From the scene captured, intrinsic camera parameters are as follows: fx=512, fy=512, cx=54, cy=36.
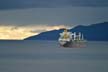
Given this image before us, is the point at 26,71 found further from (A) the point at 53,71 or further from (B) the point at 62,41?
(B) the point at 62,41

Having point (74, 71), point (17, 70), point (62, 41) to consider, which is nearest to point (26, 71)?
point (17, 70)

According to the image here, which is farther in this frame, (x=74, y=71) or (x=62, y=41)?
(x=62, y=41)

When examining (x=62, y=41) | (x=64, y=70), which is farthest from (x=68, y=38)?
(x=64, y=70)

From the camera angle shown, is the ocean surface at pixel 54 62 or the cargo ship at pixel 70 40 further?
the cargo ship at pixel 70 40

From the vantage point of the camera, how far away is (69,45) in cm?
5853

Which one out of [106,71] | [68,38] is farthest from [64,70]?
[68,38]

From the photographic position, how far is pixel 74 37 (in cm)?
5853

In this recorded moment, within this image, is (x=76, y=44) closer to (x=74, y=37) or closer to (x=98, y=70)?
(x=74, y=37)

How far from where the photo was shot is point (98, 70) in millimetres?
29422

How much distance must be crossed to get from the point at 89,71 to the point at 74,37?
1161 inches

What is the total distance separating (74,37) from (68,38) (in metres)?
1.06

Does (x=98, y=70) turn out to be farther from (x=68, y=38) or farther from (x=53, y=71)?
(x=68, y=38)

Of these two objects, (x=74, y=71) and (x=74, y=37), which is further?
(x=74, y=37)

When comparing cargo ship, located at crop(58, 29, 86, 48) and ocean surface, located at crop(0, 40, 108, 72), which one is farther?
cargo ship, located at crop(58, 29, 86, 48)
